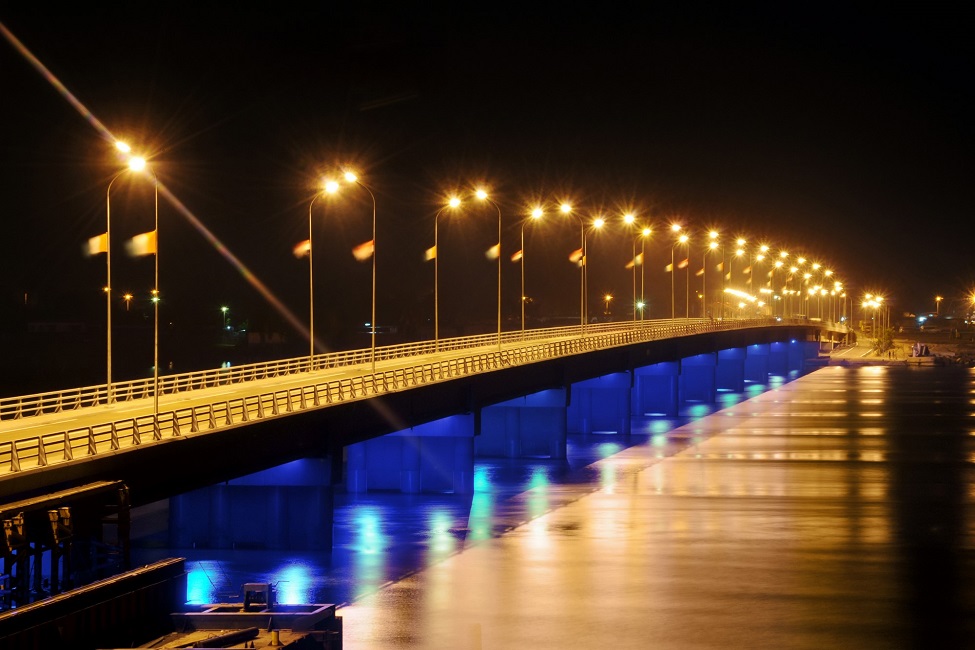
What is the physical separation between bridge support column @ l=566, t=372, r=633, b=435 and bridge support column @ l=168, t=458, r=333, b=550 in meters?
61.6

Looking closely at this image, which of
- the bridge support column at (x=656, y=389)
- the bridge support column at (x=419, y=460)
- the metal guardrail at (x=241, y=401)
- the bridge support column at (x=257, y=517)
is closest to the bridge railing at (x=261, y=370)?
the metal guardrail at (x=241, y=401)

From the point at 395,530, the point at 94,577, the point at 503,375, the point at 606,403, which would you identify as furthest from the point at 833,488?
the point at 94,577

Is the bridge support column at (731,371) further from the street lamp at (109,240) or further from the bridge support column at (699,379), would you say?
the street lamp at (109,240)

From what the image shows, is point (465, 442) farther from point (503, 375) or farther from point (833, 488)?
point (833, 488)

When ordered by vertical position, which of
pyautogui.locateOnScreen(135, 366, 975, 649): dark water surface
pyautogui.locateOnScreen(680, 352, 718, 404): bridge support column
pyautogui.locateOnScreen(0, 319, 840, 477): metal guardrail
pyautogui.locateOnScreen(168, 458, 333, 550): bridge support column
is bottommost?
pyautogui.locateOnScreen(135, 366, 975, 649): dark water surface

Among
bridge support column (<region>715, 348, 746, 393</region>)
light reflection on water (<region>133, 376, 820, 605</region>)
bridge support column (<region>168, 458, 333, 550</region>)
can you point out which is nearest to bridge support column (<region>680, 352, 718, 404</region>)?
bridge support column (<region>715, 348, 746, 393</region>)

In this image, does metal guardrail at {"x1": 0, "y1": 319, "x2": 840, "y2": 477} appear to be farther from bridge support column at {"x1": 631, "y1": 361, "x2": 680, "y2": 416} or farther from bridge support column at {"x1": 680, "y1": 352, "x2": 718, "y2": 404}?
bridge support column at {"x1": 680, "y1": 352, "x2": 718, "y2": 404}

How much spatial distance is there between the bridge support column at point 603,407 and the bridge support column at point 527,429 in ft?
64.7

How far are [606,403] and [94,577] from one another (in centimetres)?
8192

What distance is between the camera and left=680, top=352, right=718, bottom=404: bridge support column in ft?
505

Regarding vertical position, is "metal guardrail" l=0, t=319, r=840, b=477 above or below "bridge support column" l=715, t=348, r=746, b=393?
above

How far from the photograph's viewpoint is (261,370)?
6769 cm

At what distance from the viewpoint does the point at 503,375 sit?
76000 millimetres

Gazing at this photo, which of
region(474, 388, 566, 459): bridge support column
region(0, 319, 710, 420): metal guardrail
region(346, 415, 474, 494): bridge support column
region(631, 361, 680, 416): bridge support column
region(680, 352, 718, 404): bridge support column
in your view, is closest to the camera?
region(0, 319, 710, 420): metal guardrail
